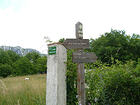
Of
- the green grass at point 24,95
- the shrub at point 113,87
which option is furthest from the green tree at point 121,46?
the shrub at point 113,87

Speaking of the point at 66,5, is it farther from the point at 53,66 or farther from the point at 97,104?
the point at 97,104

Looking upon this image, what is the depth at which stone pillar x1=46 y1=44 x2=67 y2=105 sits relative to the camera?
3572mm

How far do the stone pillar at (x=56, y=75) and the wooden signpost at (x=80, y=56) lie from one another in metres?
0.29

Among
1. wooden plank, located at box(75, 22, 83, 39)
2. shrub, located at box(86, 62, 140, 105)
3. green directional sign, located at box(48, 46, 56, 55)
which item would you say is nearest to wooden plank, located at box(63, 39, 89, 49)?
wooden plank, located at box(75, 22, 83, 39)

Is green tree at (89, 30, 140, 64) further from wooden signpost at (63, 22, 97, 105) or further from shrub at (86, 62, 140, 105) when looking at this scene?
wooden signpost at (63, 22, 97, 105)

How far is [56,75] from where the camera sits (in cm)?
358

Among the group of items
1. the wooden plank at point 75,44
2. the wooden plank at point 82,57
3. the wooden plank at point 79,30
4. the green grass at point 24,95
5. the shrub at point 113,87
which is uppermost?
the wooden plank at point 79,30

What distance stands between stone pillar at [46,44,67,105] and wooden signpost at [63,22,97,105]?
0.95 feet

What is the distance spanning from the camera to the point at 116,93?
368 cm

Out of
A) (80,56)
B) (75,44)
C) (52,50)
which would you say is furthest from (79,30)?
(52,50)

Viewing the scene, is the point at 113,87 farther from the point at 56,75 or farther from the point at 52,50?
the point at 52,50

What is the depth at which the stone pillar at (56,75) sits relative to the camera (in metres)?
3.57

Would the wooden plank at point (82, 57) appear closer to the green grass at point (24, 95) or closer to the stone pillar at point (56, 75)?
the stone pillar at point (56, 75)

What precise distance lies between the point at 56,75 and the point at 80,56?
0.72m
